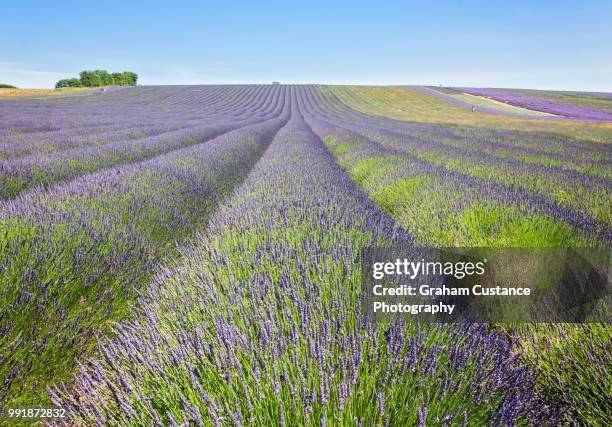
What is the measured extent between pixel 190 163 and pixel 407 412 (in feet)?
18.4

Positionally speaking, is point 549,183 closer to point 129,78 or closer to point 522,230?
point 522,230

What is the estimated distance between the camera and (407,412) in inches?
42.1

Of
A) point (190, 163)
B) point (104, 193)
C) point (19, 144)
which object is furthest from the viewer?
point (19, 144)

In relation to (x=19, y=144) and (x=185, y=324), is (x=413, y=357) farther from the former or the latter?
(x=19, y=144)

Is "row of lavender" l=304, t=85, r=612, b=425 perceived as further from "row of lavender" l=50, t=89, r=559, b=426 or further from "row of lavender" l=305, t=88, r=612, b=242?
"row of lavender" l=50, t=89, r=559, b=426

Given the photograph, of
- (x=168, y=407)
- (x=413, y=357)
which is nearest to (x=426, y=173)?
(x=413, y=357)

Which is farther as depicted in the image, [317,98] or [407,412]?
[317,98]

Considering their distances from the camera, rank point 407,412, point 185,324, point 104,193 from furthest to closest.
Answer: point 104,193 < point 185,324 < point 407,412

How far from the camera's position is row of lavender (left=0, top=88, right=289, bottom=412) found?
5.55ft

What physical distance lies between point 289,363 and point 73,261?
5.80ft

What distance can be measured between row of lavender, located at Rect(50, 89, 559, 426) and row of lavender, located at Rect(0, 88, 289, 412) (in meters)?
0.39

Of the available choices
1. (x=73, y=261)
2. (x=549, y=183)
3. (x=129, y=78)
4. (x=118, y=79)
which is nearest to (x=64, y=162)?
(x=73, y=261)

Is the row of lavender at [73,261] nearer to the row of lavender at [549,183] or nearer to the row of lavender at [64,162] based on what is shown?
the row of lavender at [64,162]

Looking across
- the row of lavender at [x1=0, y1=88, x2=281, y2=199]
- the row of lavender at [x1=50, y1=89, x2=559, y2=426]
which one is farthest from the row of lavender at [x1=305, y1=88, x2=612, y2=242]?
the row of lavender at [x1=0, y1=88, x2=281, y2=199]
